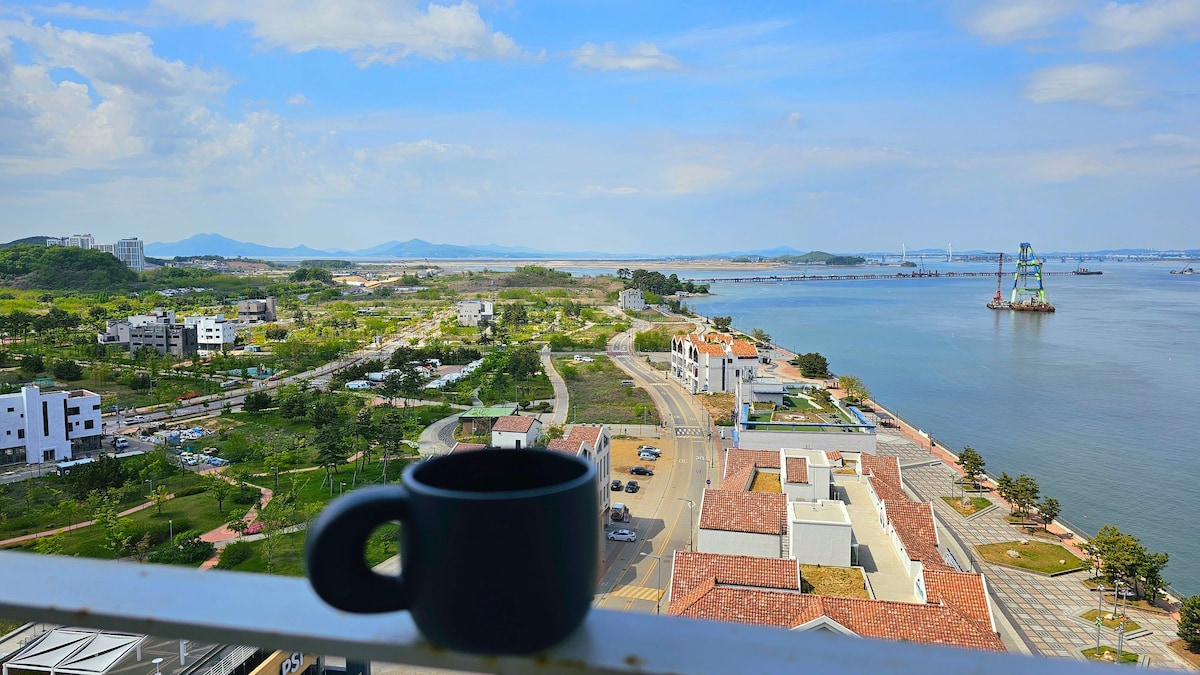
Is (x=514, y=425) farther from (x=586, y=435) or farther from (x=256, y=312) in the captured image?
(x=256, y=312)

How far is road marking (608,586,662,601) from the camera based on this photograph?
13.1 feet

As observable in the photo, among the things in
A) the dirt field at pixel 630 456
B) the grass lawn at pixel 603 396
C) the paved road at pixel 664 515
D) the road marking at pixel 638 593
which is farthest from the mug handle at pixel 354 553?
the grass lawn at pixel 603 396

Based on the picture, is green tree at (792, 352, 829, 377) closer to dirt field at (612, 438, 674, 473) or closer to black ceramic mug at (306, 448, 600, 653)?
dirt field at (612, 438, 674, 473)

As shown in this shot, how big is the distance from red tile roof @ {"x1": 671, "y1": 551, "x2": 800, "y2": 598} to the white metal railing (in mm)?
2886

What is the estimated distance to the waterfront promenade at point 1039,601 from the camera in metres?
3.79

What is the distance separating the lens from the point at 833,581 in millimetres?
3168

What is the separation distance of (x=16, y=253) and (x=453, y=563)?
2541 cm

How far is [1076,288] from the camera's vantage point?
2995 centimetres

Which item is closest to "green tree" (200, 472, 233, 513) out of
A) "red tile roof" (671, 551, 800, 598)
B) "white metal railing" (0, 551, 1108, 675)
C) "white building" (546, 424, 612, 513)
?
"white building" (546, 424, 612, 513)

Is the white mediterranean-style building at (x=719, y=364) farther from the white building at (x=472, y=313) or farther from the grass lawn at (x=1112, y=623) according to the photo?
the white building at (x=472, y=313)

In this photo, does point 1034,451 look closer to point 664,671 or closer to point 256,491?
point 256,491

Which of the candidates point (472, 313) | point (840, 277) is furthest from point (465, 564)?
point (840, 277)

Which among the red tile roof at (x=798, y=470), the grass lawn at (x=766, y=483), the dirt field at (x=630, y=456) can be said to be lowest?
the dirt field at (x=630, y=456)

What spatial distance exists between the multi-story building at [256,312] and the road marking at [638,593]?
519 inches
